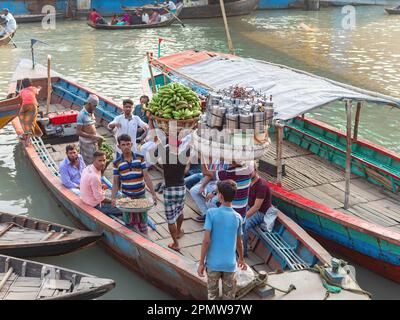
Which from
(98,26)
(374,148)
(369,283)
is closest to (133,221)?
(369,283)

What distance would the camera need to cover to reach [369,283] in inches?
265

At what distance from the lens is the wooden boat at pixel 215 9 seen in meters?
30.5

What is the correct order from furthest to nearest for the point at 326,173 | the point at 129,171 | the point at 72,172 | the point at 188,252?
the point at 326,173
the point at 72,172
the point at 188,252
the point at 129,171

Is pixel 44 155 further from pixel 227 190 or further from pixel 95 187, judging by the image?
pixel 227 190

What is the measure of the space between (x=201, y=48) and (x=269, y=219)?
17491 mm

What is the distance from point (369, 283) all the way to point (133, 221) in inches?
118

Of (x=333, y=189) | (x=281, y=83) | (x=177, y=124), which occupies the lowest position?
(x=333, y=189)

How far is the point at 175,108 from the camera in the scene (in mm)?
6699

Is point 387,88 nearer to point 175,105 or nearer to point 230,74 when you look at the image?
point 230,74

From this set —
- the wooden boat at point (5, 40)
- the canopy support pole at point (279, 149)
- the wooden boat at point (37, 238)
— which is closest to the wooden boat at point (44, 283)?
the wooden boat at point (37, 238)

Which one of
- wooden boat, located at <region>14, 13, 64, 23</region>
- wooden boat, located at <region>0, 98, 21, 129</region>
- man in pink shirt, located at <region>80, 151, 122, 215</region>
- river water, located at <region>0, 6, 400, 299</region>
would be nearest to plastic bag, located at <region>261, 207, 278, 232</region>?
river water, located at <region>0, 6, 400, 299</region>

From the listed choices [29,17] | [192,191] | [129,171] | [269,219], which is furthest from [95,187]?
[29,17]

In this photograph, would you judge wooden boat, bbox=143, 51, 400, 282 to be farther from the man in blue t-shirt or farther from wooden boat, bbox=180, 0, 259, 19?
wooden boat, bbox=180, 0, 259, 19
